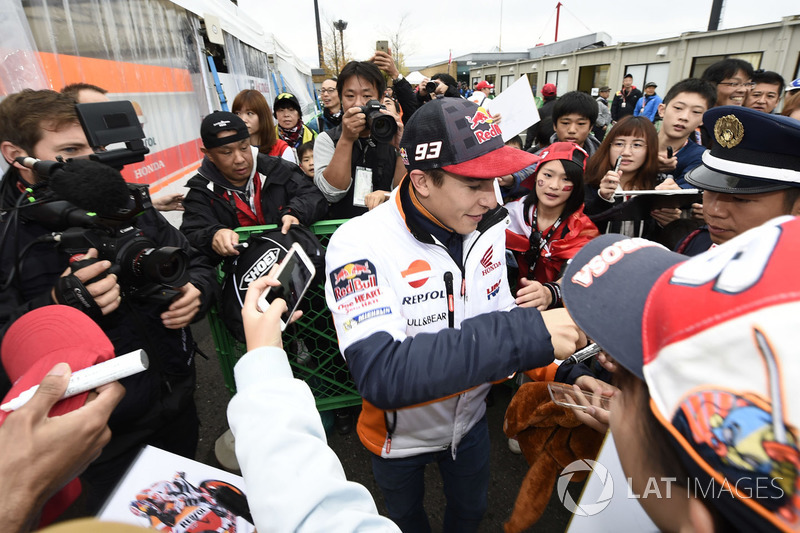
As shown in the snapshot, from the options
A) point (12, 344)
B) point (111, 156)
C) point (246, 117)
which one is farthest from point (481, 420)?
point (246, 117)

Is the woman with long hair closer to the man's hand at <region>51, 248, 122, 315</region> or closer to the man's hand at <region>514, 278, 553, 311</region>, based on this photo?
the man's hand at <region>514, 278, 553, 311</region>

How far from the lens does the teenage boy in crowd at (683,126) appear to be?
10.5ft

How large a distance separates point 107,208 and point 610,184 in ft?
9.44

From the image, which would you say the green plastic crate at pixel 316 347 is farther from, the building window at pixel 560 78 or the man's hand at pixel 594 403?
the building window at pixel 560 78

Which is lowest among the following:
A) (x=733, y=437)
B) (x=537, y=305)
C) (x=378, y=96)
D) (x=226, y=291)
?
(x=226, y=291)

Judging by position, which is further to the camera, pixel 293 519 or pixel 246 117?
pixel 246 117

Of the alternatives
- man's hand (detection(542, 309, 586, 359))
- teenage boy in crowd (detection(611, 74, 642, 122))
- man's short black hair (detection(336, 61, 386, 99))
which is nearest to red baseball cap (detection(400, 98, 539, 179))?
man's hand (detection(542, 309, 586, 359))

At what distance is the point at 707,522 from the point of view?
55cm

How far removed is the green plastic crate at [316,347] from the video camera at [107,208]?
763 mm

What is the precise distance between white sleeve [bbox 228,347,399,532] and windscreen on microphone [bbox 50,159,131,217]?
907 mm

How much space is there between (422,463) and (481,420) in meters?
0.37

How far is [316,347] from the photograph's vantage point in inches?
104

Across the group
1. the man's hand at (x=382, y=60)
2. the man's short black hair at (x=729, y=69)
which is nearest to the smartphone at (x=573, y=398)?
the man's hand at (x=382, y=60)

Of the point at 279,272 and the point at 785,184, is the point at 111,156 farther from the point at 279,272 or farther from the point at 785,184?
the point at 785,184
